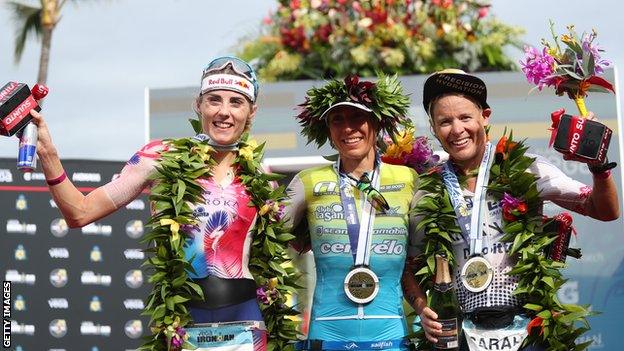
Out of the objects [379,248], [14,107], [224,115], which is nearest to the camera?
[14,107]

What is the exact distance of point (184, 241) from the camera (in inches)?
203

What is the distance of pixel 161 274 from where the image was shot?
512 centimetres

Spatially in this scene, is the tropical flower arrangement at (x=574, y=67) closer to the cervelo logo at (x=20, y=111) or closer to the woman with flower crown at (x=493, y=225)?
the woman with flower crown at (x=493, y=225)

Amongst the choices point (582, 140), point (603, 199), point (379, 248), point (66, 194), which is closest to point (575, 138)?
point (582, 140)

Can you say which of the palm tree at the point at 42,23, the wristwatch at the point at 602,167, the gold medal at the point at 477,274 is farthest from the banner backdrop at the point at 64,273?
the palm tree at the point at 42,23

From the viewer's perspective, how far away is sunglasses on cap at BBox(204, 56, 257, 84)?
5.46 m

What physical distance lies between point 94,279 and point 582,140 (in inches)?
233

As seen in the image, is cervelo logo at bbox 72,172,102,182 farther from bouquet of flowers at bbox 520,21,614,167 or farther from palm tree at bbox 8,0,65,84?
palm tree at bbox 8,0,65,84

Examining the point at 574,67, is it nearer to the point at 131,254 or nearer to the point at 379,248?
the point at 379,248

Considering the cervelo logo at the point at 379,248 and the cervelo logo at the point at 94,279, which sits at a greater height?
the cervelo logo at the point at 379,248

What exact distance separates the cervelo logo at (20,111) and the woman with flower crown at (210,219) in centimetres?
7

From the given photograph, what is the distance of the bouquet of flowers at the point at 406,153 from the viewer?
5758mm

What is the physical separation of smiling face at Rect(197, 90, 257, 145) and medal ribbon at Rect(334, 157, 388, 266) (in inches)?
22.7

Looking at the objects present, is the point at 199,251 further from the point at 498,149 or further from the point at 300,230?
the point at 498,149
